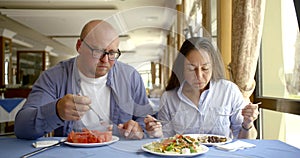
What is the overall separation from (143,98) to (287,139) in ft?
3.75

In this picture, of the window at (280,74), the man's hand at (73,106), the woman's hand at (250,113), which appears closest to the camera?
the man's hand at (73,106)

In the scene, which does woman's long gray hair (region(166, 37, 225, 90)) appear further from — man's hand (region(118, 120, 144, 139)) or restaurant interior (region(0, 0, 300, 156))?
man's hand (region(118, 120, 144, 139))

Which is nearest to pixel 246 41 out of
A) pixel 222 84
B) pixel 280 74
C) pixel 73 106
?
pixel 280 74

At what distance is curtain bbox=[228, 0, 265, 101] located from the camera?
5.77ft

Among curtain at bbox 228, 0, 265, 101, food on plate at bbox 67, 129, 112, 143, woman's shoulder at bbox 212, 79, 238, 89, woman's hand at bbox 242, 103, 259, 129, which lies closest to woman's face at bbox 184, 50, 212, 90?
woman's shoulder at bbox 212, 79, 238, 89

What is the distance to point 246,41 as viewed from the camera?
71.0 inches

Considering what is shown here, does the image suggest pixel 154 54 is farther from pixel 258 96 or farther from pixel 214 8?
pixel 214 8

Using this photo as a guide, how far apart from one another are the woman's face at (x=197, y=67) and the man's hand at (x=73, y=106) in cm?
38

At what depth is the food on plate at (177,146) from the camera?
1.00 meters

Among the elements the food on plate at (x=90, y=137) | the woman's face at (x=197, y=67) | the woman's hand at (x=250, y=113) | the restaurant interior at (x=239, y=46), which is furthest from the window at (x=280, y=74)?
the food on plate at (x=90, y=137)

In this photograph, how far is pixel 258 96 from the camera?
7.10ft

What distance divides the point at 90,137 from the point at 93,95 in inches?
6.7

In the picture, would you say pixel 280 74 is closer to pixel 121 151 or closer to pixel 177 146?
pixel 177 146

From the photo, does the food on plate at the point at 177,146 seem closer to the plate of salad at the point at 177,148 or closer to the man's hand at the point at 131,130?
the plate of salad at the point at 177,148
